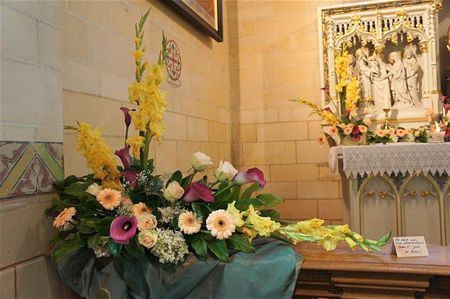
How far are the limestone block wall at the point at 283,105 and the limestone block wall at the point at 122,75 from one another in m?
0.59

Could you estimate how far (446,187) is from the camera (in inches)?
111

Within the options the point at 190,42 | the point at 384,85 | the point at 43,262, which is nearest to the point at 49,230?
the point at 43,262

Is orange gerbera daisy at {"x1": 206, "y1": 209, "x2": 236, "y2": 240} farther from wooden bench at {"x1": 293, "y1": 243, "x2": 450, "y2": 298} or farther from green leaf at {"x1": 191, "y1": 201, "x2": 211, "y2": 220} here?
wooden bench at {"x1": 293, "y1": 243, "x2": 450, "y2": 298}

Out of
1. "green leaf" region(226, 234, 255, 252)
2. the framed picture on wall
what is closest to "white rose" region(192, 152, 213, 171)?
"green leaf" region(226, 234, 255, 252)

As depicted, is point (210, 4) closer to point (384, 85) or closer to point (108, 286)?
point (384, 85)

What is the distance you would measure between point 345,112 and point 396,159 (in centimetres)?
68

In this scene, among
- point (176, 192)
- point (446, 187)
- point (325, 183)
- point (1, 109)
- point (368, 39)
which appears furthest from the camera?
point (325, 183)

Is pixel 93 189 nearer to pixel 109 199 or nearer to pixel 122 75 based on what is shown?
pixel 109 199

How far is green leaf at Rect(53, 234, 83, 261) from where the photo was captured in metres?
1.08

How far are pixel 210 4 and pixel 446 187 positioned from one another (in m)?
2.18

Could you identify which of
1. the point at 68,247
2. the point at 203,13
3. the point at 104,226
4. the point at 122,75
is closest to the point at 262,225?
the point at 104,226

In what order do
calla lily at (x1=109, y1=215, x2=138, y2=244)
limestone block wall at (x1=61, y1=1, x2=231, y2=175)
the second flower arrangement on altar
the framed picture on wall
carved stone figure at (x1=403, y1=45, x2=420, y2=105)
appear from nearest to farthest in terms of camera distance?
calla lily at (x1=109, y1=215, x2=138, y2=244) → limestone block wall at (x1=61, y1=1, x2=231, y2=175) → the framed picture on wall → the second flower arrangement on altar → carved stone figure at (x1=403, y1=45, x2=420, y2=105)

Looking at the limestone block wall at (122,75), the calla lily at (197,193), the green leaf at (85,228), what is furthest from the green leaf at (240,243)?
the limestone block wall at (122,75)

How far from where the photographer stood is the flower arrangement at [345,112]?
3.15 metres
